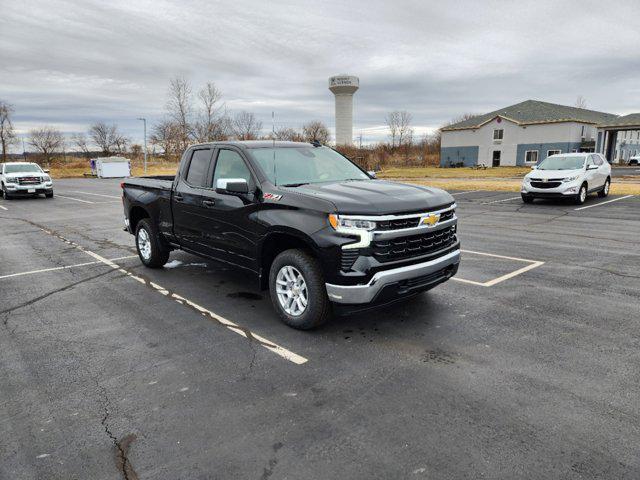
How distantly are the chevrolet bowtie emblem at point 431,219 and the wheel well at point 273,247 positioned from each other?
1203 mm

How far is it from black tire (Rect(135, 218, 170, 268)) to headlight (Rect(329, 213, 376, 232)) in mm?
3965

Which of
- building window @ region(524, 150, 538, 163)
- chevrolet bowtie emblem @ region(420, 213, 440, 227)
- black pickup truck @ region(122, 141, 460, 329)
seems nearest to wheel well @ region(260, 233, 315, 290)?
black pickup truck @ region(122, 141, 460, 329)

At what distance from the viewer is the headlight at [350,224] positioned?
4250 mm

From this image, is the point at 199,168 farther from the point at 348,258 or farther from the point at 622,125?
the point at 622,125

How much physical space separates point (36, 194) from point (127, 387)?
23.3 meters

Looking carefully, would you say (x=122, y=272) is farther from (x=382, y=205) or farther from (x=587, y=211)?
(x=587, y=211)

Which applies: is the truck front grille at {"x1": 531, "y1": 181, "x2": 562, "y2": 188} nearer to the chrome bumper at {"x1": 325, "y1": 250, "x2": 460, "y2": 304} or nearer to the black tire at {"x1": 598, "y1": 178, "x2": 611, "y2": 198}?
the black tire at {"x1": 598, "y1": 178, "x2": 611, "y2": 198}

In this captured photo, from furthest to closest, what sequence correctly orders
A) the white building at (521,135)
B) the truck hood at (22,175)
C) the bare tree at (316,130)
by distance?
the bare tree at (316,130) < the white building at (521,135) < the truck hood at (22,175)

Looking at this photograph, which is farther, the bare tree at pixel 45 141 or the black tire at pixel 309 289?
the bare tree at pixel 45 141

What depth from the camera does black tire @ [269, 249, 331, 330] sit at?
4461 millimetres

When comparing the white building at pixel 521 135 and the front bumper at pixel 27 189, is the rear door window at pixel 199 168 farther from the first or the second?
the white building at pixel 521 135

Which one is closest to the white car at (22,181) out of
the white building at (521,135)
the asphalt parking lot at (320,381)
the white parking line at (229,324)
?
the white parking line at (229,324)

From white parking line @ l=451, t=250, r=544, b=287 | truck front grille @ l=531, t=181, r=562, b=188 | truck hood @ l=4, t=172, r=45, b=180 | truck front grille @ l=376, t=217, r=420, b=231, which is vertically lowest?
white parking line @ l=451, t=250, r=544, b=287

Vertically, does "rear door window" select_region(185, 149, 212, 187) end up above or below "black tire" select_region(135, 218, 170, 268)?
above
